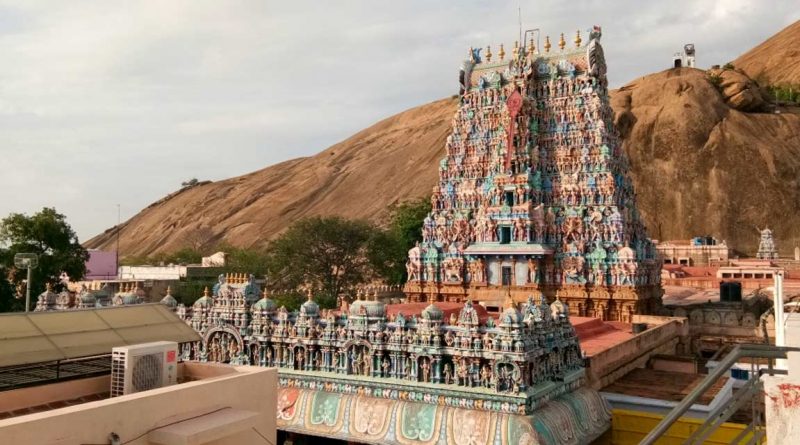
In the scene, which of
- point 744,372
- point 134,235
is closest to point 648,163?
point 744,372

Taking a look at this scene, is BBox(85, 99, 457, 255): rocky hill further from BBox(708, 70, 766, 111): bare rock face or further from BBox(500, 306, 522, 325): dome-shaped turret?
BBox(500, 306, 522, 325): dome-shaped turret

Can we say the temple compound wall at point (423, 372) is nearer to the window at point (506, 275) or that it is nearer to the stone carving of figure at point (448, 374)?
the stone carving of figure at point (448, 374)

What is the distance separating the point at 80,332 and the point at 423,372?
27.4 feet

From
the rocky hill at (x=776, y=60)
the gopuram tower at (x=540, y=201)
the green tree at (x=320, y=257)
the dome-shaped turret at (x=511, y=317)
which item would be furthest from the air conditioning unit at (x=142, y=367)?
the rocky hill at (x=776, y=60)

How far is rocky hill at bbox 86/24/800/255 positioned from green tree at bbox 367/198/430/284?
131 feet

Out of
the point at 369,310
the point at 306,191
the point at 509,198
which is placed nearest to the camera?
the point at 369,310

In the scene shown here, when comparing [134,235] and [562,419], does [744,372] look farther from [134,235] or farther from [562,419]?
[134,235]

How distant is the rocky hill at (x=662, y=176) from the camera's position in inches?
3169

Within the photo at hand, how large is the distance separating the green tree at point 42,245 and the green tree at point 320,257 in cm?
1262

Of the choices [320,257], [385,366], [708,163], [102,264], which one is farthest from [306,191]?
[385,366]

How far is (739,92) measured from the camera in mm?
91625

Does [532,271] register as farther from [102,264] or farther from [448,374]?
[102,264]

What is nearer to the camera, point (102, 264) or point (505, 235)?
point (505, 235)

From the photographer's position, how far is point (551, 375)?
16094mm
